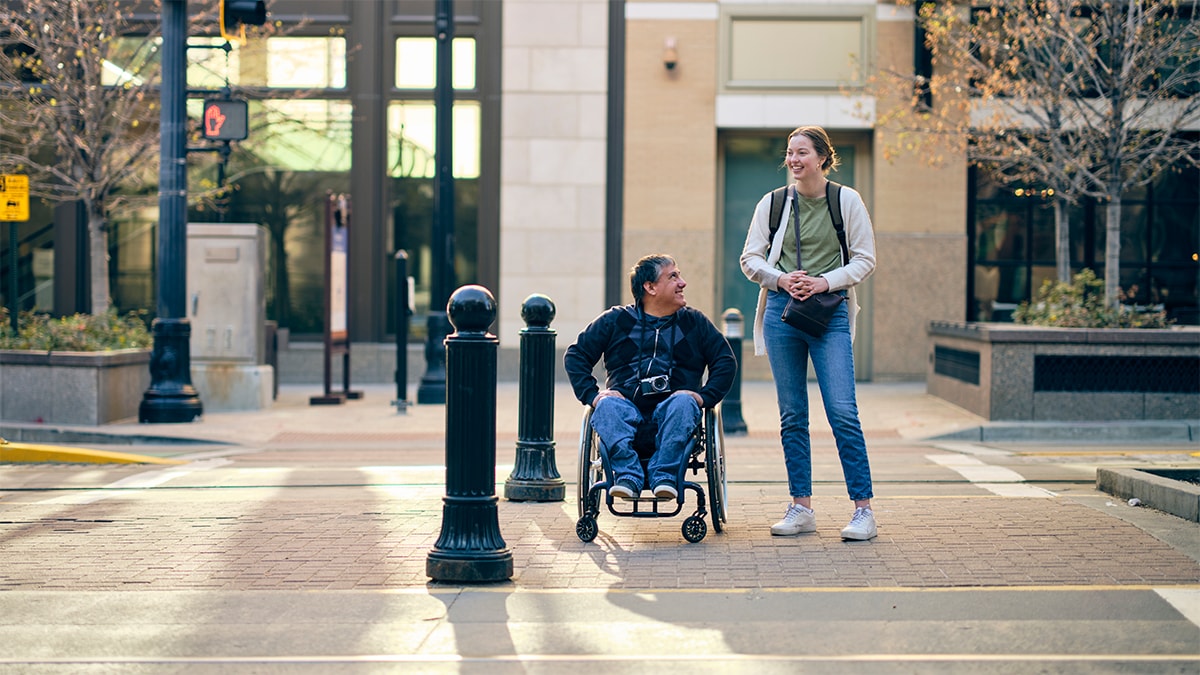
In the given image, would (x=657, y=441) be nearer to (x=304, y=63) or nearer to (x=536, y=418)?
(x=536, y=418)

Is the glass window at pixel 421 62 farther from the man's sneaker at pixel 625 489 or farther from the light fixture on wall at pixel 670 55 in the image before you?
the man's sneaker at pixel 625 489

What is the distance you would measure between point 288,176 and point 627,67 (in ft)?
16.5

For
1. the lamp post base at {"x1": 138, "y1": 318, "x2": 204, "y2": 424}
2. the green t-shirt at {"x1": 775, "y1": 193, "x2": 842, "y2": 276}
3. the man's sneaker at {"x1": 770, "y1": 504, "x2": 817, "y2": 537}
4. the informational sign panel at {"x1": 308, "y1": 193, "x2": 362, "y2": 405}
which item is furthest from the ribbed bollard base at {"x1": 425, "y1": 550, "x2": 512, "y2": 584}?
the informational sign panel at {"x1": 308, "y1": 193, "x2": 362, "y2": 405}

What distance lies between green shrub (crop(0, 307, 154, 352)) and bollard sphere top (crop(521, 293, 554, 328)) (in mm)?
7834

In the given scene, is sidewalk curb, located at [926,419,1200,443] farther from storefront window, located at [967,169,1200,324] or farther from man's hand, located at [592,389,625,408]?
storefront window, located at [967,169,1200,324]

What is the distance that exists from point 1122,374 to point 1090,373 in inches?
11.0

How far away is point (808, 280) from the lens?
6.53 metres

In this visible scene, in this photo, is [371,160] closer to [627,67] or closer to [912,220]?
[627,67]

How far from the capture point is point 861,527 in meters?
6.64

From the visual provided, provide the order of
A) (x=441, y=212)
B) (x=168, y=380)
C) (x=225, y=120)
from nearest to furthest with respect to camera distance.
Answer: (x=168, y=380)
(x=225, y=120)
(x=441, y=212)

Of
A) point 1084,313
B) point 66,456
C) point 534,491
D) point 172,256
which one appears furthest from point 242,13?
point 1084,313

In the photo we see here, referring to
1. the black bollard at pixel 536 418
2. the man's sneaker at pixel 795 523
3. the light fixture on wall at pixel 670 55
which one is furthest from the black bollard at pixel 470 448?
the light fixture on wall at pixel 670 55

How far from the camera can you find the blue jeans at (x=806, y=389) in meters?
6.67

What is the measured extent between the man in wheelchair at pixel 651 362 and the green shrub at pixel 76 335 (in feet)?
28.7
